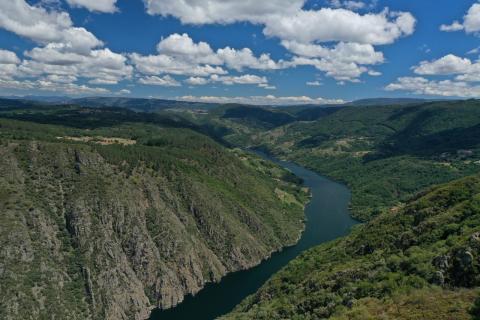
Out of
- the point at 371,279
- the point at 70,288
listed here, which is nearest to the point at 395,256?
the point at 371,279

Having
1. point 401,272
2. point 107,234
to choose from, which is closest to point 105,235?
point 107,234

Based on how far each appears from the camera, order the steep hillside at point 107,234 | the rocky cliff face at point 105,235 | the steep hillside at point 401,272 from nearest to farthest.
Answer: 1. the steep hillside at point 401,272
2. the rocky cliff face at point 105,235
3. the steep hillside at point 107,234

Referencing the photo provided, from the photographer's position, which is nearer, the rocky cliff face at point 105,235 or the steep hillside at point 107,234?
the rocky cliff face at point 105,235

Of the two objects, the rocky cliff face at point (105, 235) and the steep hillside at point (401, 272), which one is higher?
the steep hillside at point (401, 272)

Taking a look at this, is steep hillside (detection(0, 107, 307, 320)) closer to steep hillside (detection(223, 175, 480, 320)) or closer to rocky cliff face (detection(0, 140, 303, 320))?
rocky cliff face (detection(0, 140, 303, 320))

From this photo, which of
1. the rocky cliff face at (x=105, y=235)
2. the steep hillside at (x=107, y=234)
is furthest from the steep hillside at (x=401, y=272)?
the steep hillside at (x=107, y=234)

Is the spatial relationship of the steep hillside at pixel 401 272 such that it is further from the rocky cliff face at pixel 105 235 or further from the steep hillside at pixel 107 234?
the steep hillside at pixel 107 234
